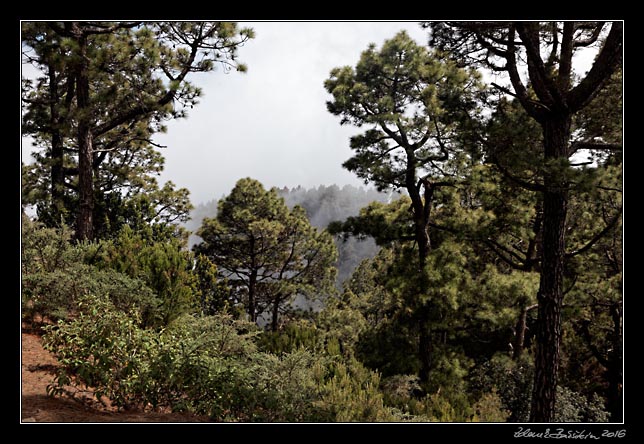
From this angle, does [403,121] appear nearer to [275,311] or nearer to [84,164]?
[84,164]

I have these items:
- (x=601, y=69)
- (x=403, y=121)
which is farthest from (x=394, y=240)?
(x=601, y=69)

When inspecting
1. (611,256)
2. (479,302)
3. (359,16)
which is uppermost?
(359,16)

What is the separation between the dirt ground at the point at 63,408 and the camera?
10.5ft

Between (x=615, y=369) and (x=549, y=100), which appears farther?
(x=615, y=369)

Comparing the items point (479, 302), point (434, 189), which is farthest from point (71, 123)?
point (479, 302)

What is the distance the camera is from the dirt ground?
3.20 metres

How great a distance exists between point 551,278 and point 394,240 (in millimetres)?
3516

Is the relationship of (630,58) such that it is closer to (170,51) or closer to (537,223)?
(537,223)

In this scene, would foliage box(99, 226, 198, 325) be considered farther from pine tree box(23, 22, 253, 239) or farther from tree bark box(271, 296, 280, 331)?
tree bark box(271, 296, 280, 331)

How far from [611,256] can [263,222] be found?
9.35 m

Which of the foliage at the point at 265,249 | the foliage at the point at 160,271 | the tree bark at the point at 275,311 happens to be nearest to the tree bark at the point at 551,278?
the foliage at the point at 160,271

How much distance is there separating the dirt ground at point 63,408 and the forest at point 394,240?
0.11 meters

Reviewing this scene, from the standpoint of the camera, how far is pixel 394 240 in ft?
24.9

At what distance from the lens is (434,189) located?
7.20 meters
